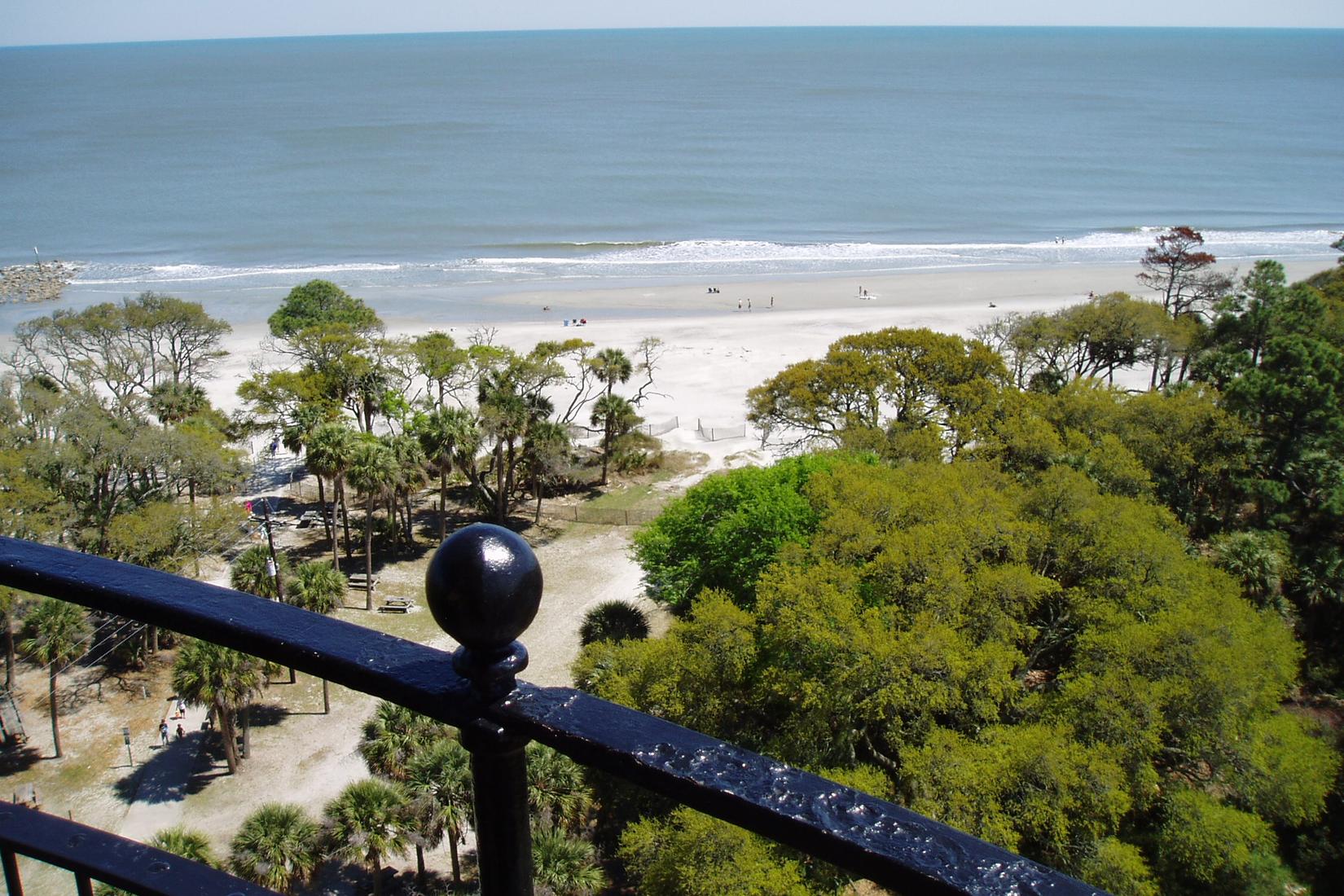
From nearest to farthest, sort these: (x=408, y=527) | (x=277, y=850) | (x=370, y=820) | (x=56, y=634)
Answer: (x=277, y=850)
(x=370, y=820)
(x=56, y=634)
(x=408, y=527)

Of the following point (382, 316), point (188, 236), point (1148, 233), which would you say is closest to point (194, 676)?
point (382, 316)

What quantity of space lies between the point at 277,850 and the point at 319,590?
7911 millimetres

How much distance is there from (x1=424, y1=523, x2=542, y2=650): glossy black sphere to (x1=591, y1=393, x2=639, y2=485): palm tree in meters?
30.9

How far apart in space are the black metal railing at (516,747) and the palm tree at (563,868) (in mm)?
12574

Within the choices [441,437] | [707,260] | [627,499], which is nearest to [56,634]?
[441,437]

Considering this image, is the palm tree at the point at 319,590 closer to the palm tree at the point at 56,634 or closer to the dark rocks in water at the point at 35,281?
the palm tree at the point at 56,634

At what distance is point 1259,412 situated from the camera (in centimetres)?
2581

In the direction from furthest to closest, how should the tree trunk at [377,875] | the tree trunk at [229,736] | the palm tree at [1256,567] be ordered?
the palm tree at [1256,567] < the tree trunk at [229,736] < the tree trunk at [377,875]

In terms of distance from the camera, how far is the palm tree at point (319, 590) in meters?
21.0

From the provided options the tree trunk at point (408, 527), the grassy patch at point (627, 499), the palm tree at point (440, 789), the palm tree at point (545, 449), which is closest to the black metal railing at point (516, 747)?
the palm tree at point (440, 789)

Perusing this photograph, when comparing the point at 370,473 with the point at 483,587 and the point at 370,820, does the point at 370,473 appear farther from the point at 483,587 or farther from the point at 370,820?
the point at 483,587

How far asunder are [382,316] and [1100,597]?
40.6 m

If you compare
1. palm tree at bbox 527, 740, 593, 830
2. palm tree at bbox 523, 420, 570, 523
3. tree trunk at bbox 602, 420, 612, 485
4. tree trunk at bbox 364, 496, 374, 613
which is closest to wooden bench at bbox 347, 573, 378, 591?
tree trunk at bbox 364, 496, 374, 613

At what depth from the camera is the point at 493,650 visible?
1.51 m
